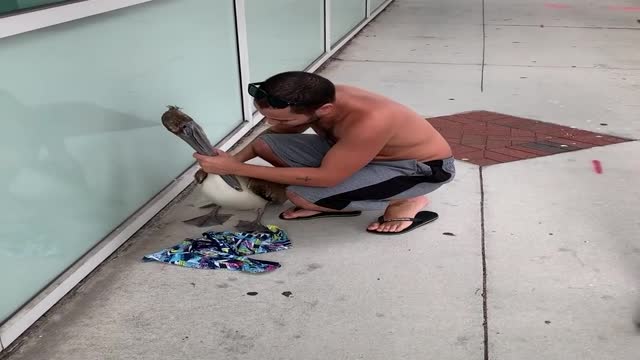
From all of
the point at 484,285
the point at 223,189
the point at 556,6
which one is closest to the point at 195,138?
the point at 223,189

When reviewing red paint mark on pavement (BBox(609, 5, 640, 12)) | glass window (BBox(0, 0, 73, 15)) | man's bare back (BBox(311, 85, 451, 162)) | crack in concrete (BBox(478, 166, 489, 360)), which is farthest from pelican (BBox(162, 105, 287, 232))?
red paint mark on pavement (BBox(609, 5, 640, 12))

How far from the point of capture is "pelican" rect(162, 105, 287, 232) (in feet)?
7.68

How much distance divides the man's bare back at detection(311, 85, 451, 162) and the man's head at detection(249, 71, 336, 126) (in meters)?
0.10

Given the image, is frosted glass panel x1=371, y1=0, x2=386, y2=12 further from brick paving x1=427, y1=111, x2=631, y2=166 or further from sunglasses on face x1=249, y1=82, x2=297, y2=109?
sunglasses on face x1=249, y1=82, x2=297, y2=109

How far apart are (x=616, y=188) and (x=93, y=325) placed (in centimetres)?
247

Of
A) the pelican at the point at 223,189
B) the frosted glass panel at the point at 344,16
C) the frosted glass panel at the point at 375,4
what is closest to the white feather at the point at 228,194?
the pelican at the point at 223,189

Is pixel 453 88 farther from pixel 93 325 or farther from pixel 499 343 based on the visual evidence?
pixel 93 325

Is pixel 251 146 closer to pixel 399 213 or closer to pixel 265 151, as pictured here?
pixel 265 151

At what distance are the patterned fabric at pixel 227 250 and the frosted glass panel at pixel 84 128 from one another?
0.30 meters

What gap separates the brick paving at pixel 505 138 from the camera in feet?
11.5

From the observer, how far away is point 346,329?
2010 mm

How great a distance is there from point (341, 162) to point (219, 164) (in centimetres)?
47

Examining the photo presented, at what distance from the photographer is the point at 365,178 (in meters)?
2.56

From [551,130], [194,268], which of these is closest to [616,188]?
[551,130]
